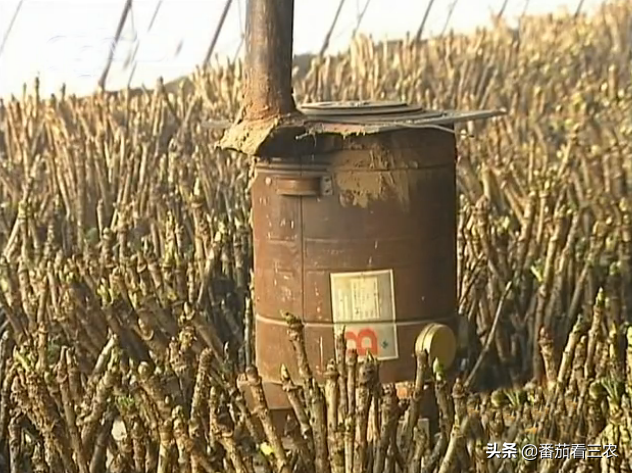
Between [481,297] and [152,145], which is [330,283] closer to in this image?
[481,297]

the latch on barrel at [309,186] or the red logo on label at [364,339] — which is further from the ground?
the latch on barrel at [309,186]

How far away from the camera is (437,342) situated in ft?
10.5

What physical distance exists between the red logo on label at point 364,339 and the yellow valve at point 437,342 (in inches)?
4.8

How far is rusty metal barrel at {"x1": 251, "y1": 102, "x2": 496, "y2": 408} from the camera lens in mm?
3143

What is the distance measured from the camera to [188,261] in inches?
161

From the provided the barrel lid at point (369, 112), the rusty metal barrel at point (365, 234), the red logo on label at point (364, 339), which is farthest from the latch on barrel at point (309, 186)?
the red logo on label at point (364, 339)

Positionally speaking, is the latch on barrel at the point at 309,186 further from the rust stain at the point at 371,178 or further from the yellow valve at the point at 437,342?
the yellow valve at the point at 437,342

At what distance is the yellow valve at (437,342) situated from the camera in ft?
10.5

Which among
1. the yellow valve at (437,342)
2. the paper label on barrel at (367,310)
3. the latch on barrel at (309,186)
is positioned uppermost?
the latch on barrel at (309,186)

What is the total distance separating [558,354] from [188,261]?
4.30 feet

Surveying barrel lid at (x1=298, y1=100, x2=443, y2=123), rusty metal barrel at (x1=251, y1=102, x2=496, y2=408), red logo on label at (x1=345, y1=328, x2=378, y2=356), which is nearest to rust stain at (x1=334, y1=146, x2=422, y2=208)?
rusty metal barrel at (x1=251, y1=102, x2=496, y2=408)

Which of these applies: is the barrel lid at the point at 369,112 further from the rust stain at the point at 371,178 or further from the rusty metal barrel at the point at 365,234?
the rust stain at the point at 371,178

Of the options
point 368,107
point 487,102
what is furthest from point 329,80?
point 368,107

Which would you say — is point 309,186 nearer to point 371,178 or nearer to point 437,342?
point 371,178
